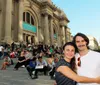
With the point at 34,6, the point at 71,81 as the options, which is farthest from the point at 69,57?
the point at 34,6

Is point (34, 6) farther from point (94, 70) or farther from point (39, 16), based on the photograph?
point (94, 70)

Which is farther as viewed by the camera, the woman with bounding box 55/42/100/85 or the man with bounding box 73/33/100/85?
the man with bounding box 73/33/100/85

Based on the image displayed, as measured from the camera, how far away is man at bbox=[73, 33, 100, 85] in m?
2.51

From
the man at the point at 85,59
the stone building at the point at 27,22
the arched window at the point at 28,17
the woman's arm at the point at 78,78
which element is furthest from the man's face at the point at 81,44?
the arched window at the point at 28,17

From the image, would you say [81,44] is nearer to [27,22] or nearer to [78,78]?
[78,78]

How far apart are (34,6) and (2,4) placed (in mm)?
10316

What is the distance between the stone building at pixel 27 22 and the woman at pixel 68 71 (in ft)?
76.7

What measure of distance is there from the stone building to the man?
Result: 2339 centimetres

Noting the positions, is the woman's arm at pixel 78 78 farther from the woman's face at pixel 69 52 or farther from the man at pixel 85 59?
the woman's face at pixel 69 52

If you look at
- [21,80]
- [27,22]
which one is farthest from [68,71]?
[27,22]

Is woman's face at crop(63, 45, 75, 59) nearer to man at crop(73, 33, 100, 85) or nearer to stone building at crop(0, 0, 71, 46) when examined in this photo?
man at crop(73, 33, 100, 85)


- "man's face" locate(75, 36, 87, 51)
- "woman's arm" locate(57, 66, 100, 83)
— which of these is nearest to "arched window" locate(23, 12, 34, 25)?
"man's face" locate(75, 36, 87, 51)

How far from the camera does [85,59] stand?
2635 mm

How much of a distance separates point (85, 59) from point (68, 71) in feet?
1.04
